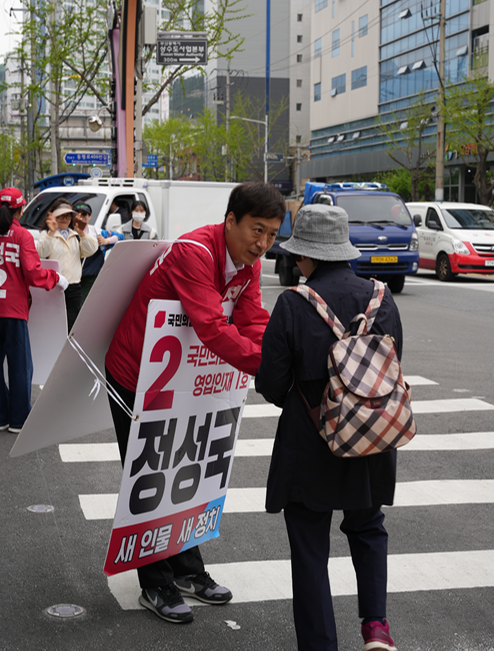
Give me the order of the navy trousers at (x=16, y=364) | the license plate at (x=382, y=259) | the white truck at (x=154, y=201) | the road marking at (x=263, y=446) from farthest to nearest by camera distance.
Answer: the license plate at (x=382, y=259)
the white truck at (x=154, y=201)
the navy trousers at (x=16, y=364)
the road marking at (x=263, y=446)

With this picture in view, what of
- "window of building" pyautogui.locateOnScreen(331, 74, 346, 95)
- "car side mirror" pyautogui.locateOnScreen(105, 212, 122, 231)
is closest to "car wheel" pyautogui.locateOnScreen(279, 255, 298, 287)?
"car side mirror" pyautogui.locateOnScreen(105, 212, 122, 231)

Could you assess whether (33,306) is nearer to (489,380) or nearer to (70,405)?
(70,405)

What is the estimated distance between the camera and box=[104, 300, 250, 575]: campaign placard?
3408mm

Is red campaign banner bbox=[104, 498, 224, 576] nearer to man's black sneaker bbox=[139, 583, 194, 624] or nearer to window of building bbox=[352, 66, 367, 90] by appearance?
man's black sneaker bbox=[139, 583, 194, 624]

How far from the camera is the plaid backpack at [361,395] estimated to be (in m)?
2.85

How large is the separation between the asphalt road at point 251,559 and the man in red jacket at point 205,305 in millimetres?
137

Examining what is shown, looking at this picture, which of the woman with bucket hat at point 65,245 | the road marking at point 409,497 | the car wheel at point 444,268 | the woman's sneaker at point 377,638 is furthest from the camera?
the car wheel at point 444,268

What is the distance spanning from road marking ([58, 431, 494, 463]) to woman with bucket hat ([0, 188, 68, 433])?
62cm

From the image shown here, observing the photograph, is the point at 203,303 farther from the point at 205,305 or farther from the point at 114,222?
the point at 114,222

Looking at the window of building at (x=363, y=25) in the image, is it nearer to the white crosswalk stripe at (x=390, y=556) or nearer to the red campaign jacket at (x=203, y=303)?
the white crosswalk stripe at (x=390, y=556)

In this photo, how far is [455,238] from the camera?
67.6 ft

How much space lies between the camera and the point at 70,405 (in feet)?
12.8

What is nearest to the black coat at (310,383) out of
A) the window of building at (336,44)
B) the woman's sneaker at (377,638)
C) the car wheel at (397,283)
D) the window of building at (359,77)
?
the woman's sneaker at (377,638)

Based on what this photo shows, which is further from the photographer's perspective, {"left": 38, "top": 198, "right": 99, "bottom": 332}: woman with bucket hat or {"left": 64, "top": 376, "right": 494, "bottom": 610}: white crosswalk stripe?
{"left": 38, "top": 198, "right": 99, "bottom": 332}: woman with bucket hat
